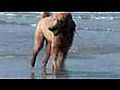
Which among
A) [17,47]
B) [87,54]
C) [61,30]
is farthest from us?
[17,47]

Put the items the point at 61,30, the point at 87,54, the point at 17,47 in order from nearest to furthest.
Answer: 1. the point at 61,30
2. the point at 87,54
3. the point at 17,47

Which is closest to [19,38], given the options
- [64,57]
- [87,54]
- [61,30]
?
[87,54]

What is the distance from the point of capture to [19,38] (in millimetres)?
3861
